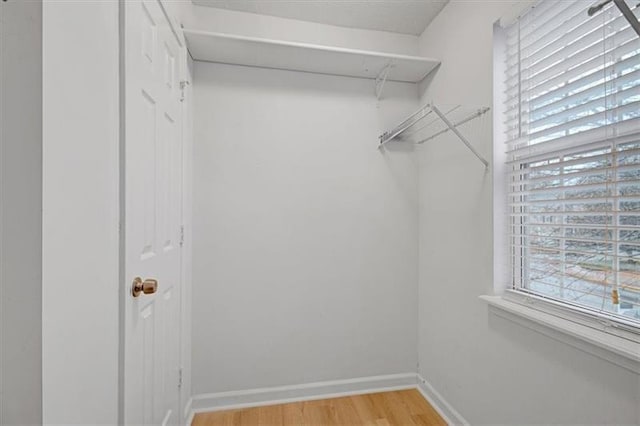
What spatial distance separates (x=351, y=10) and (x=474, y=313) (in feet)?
6.35

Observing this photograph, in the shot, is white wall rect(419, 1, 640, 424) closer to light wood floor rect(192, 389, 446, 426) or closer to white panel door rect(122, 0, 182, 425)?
light wood floor rect(192, 389, 446, 426)

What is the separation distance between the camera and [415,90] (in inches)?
85.2

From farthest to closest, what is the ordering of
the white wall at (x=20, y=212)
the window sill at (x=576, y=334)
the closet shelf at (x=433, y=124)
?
1. the closet shelf at (x=433, y=124)
2. the window sill at (x=576, y=334)
3. the white wall at (x=20, y=212)

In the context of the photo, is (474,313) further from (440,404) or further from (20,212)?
(20,212)

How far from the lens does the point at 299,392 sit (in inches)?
77.0

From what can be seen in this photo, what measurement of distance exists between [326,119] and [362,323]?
1435 mm

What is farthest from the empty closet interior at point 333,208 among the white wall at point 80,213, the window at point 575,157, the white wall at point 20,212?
the white wall at point 20,212

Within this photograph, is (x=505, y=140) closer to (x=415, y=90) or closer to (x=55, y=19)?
(x=415, y=90)

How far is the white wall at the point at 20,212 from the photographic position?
0.50 metres

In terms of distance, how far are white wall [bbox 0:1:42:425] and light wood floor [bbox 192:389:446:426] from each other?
1494mm

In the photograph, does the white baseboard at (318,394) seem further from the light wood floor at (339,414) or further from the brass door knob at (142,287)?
the brass door knob at (142,287)

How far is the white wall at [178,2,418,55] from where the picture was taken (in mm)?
1825

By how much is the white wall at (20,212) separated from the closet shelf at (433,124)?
143 cm

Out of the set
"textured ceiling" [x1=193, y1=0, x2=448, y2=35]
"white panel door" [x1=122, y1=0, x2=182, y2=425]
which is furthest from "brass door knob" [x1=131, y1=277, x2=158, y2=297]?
"textured ceiling" [x1=193, y1=0, x2=448, y2=35]
